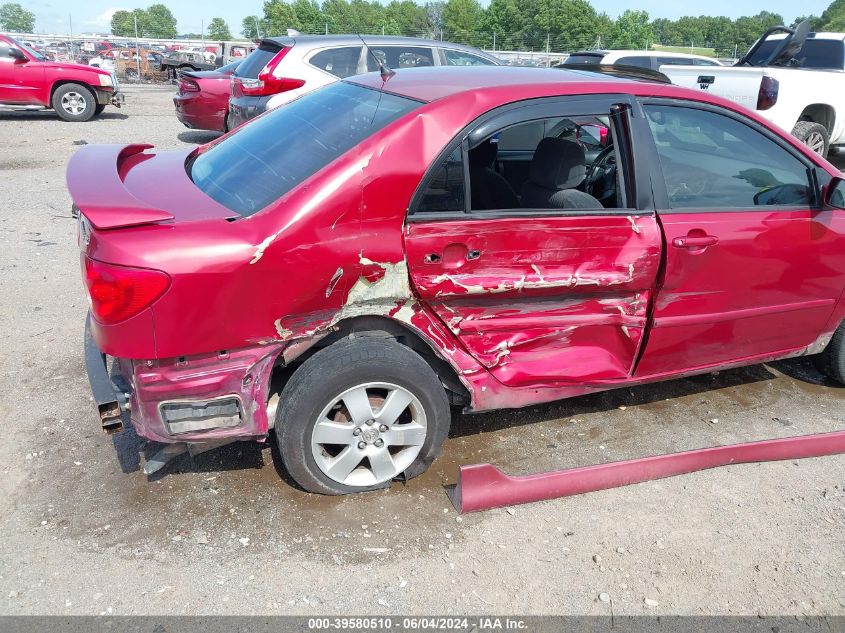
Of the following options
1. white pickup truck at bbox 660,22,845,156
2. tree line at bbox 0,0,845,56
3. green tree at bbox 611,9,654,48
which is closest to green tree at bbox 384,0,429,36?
tree line at bbox 0,0,845,56

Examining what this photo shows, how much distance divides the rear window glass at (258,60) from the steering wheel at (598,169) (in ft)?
19.0

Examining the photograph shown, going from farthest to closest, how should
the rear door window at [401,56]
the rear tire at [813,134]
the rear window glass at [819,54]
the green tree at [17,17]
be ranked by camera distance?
the green tree at [17,17], the rear window glass at [819,54], the rear tire at [813,134], the rear door window at [401,56]

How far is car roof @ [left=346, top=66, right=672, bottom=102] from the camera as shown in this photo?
10.1 ft

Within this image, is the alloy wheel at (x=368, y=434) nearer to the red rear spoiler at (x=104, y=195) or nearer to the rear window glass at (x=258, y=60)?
the red rear spoiler at (x=104, y=195)

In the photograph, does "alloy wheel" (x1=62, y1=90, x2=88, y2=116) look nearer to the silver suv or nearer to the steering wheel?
the silver suv

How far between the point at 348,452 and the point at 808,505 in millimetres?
2076

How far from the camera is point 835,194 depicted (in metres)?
3.58

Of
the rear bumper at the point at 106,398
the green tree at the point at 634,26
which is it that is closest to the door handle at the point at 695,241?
the rear bumper at the point at 106,398

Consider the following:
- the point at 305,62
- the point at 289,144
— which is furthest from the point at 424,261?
the point at 305,62

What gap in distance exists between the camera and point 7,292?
5.11 meters

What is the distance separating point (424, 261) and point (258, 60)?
23.2ft

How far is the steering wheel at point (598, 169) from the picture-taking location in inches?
146

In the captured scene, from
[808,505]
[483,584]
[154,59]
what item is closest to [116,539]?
[483,584]

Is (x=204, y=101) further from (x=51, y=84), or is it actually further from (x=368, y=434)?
(x=368, y=434)
